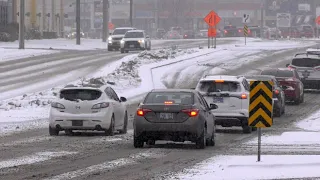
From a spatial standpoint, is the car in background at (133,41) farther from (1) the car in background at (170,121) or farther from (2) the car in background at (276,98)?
(1) the car in background at (170,121)

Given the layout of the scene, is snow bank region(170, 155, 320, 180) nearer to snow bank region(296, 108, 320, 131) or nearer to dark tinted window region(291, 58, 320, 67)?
snow bank region(296, 108, 320, 131)

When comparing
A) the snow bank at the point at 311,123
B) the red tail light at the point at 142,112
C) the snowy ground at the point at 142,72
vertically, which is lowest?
the snow bank at the point at 311,123

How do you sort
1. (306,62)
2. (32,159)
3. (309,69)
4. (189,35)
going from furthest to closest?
1. (189,35)
2. (306,62)
3. (309,69)
4. (32,159)

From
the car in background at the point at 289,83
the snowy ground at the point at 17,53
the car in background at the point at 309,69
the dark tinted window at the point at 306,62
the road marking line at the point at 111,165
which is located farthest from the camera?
the snowy ground at the point at 17,53

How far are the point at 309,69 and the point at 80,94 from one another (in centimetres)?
2281

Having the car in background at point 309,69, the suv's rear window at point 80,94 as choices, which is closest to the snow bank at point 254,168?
the suv's rear window at point 80,94

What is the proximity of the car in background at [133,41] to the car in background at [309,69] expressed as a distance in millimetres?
23231

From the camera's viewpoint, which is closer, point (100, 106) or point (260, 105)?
point (260, 105)

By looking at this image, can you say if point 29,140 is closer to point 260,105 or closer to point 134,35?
point 260,105

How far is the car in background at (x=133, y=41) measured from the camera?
227 feet

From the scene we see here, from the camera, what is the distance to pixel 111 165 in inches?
720

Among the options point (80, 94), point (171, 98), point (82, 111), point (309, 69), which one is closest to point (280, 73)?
point (309, 69)

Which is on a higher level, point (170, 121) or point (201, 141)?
point (170, 121)

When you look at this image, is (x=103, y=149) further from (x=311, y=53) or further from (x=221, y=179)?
(x=311, y=53)
